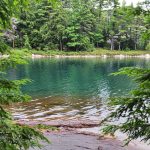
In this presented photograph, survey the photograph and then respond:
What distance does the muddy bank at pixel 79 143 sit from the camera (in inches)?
525

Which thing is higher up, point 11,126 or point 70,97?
point 11,126

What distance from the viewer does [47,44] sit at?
97.8 meters

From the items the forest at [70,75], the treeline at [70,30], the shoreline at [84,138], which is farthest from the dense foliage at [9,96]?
the treeline at [70,30]

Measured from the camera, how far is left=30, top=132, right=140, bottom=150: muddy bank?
1333 centimetres

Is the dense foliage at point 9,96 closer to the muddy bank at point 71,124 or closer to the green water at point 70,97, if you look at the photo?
the green water at point 70,97

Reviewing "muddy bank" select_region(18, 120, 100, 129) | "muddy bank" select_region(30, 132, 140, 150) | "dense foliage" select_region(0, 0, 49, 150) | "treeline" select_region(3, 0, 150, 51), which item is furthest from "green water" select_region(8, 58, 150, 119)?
"treeline" select_region(3, 0, 150, 51)

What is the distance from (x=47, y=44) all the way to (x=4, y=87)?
92.8 m

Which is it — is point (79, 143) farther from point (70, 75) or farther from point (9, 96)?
point (70, 75)

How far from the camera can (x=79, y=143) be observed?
1409cm

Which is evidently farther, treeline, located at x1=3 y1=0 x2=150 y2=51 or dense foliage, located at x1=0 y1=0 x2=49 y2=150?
treeline, located at x1=3 y1=0 x2=150 y2=51

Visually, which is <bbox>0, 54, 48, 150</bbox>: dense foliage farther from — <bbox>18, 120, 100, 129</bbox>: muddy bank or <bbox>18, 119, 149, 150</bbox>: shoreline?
<bbox>18, 120, 100, 129</bbox>: muddy bank

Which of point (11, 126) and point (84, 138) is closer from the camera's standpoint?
point (11, 126)

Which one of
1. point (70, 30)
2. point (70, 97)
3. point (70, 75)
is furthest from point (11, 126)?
point (70, 30)

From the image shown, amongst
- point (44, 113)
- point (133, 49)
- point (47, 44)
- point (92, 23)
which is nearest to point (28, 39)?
point (47, 44)
